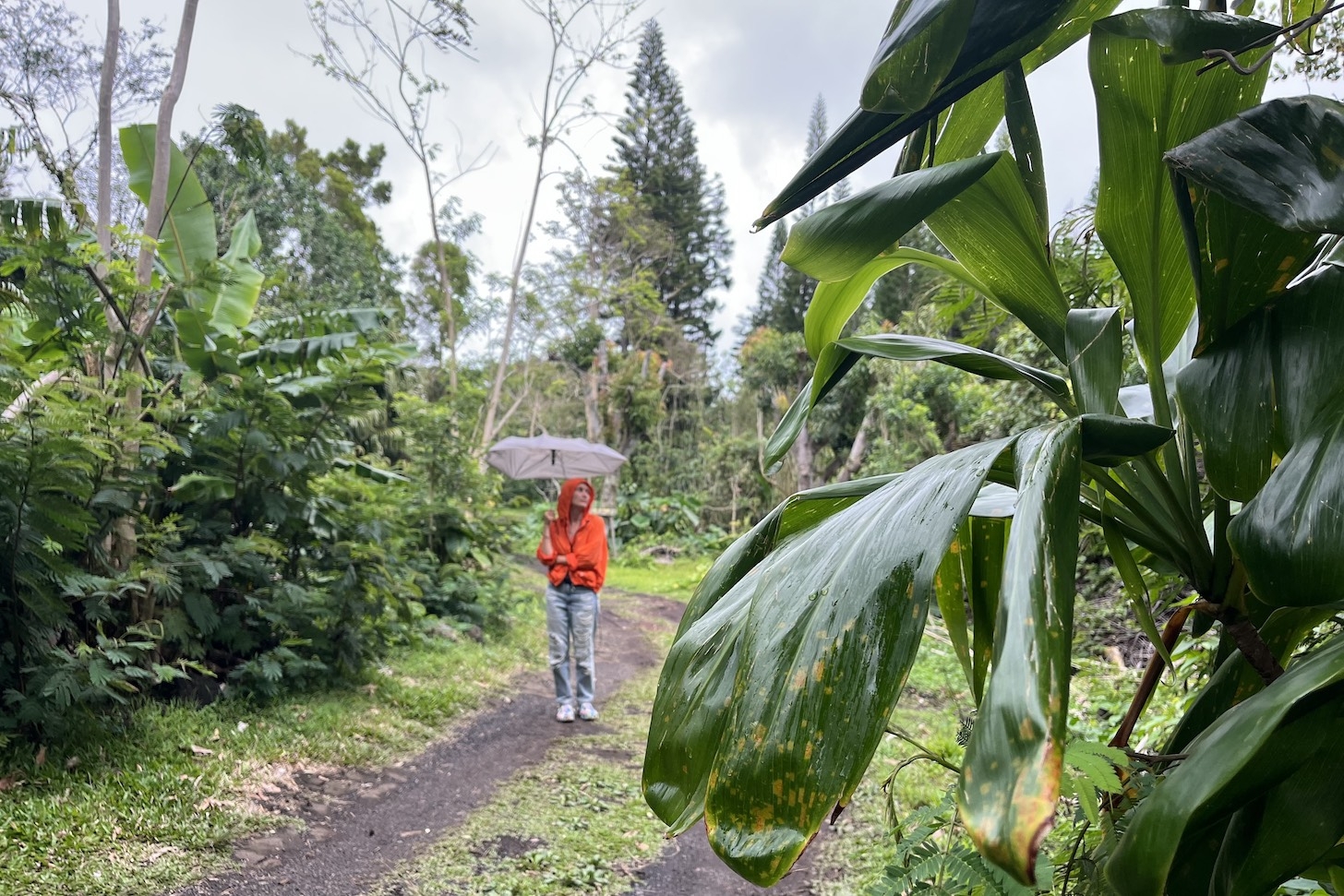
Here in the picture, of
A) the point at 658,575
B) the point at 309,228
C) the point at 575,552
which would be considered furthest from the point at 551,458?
the point at 309,228

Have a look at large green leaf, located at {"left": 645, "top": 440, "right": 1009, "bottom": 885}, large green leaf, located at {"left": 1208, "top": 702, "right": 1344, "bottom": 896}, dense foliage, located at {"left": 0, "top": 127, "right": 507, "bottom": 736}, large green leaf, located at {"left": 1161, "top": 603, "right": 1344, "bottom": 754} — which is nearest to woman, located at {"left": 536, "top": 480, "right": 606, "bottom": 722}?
dense foliage, located at {"left": 0, "top": 127, "right": 507, "bottom": 736}

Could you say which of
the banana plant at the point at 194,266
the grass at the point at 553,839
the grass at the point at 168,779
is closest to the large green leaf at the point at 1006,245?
the grass at the point at 553,839

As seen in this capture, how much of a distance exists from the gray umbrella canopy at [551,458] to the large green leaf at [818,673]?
259 inches

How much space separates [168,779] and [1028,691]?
3.45 meters

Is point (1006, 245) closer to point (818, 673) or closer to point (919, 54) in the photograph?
point (919, 54)

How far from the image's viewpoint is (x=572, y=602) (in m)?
4.87

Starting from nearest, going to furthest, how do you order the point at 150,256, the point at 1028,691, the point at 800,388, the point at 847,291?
the point at 1028,691 → the point at 847,291 → the point at 150,256 → the point at 800,388

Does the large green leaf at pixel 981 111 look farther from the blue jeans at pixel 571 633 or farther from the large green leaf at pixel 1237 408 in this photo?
the blue jeans at pixel 571 633

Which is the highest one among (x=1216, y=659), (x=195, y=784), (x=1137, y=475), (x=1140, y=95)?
(x=1140, y=95)

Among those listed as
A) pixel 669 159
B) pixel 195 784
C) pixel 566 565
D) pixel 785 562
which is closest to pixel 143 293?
pixel 195 784

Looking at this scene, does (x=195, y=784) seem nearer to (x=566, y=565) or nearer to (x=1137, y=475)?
(x=566, y=565)

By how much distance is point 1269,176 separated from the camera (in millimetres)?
559

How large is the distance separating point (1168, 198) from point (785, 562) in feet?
1.83

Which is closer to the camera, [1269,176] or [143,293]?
[1269,176]
